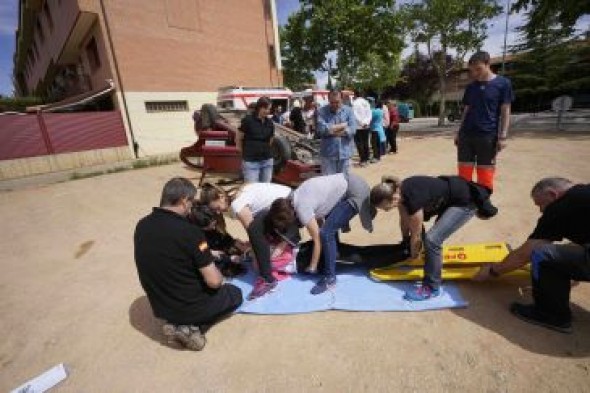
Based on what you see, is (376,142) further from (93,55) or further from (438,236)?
(93,55)

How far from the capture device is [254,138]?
5203 mm

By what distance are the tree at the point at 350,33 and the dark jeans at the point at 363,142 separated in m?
17.9

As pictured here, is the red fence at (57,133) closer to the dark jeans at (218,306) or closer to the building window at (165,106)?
the building window at (165,106)

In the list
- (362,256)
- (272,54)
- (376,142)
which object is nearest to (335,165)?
(362,256)

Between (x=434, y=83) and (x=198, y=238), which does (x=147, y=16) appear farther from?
(x=434, y=83)

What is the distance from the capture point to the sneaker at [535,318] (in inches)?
101

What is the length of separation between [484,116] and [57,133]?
1563cm

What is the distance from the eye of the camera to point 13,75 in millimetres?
41219

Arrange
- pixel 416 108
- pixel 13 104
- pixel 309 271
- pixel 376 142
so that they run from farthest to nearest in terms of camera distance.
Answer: pixel 416 108
pixel 13 104
pixel 376 142
pixel 309 271

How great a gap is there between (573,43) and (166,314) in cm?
3718

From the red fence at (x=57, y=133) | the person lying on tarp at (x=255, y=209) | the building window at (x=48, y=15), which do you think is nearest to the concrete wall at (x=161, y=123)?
the red fence at (x=57, y=133)

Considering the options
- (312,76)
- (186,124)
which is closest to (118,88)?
(186,124)

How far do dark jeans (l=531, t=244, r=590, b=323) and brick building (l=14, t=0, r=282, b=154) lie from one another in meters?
16.1

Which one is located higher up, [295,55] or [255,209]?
[295,55]
